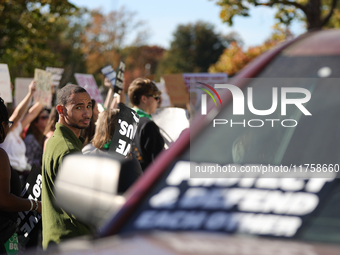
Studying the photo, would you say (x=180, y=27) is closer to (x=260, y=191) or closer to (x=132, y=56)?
(x=132, y=56)

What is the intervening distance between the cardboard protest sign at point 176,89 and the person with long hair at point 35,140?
104 inches

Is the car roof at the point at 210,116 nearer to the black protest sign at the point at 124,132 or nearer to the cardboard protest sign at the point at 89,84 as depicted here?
the black protest sign at the point at 124,132

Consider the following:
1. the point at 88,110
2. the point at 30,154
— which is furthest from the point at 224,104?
the point at 30,154

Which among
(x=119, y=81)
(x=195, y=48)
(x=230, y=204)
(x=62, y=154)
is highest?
(x=195, y=48)

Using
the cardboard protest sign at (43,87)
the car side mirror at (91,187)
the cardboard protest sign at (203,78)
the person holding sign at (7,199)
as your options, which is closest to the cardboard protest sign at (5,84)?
the cardboard protest sign at (43,87)

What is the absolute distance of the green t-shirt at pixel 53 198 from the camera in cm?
279

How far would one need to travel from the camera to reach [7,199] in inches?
115

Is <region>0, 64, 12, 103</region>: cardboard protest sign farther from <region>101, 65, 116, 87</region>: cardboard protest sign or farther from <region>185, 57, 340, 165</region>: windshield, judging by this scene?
<region>185, 57, 340, 165</region>: windshield

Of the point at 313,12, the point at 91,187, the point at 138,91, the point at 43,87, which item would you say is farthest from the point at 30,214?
the point at 313,12

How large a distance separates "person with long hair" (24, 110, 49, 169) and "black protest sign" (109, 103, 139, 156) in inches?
109

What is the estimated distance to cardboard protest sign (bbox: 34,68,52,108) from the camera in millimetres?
6028

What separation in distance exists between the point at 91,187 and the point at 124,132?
7.22 ft

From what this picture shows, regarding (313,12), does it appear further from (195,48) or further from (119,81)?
(195,48)

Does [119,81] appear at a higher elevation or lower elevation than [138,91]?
higher
